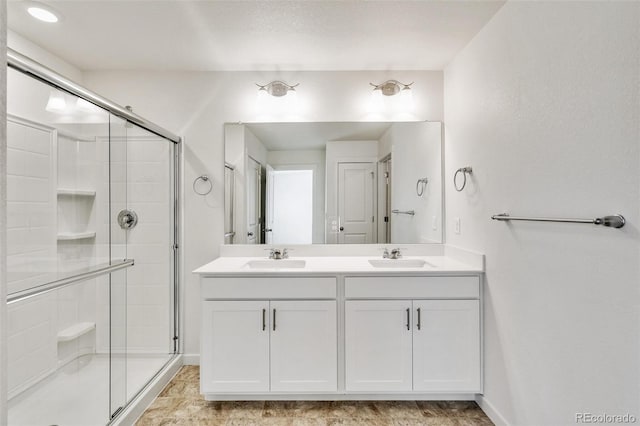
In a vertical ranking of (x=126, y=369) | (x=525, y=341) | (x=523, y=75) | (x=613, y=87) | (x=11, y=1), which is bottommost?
(x=126, y=369)

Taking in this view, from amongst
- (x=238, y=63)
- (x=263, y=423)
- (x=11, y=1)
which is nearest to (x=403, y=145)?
(x=238, y=63)

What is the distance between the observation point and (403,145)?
2.53m

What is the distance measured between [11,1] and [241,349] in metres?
2.32

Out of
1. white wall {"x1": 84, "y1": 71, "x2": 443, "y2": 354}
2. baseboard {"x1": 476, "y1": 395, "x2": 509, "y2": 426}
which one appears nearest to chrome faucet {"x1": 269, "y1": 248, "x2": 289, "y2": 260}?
white wall {"x1": 84, "y1": 71, "x2": 443, "y2": 354}

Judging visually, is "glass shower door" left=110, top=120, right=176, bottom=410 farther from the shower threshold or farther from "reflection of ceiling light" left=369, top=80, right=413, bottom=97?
"reflection of ceiling light" left=369, top=80, right=413, bottom=97

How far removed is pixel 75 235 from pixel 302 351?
1592mm

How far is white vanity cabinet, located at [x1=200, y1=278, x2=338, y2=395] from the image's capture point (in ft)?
6.33

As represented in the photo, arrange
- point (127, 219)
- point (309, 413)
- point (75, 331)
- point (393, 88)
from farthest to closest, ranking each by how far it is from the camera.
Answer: point (393, 88) < point (127, 219) < point (75, 331) < point (309, 413)

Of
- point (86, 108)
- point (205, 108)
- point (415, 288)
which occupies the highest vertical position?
point (205, 108)

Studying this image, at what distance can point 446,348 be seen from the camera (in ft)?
6.37

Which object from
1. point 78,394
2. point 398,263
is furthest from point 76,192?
point 398,263

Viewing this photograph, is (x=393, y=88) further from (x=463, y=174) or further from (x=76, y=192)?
(x=76, y=192)

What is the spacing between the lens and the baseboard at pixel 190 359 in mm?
2504

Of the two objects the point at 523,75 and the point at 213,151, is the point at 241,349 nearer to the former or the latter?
the point at 213,151
